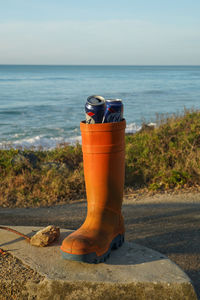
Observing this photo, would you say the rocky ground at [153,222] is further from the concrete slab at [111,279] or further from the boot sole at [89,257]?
the boot sole at [89,257]

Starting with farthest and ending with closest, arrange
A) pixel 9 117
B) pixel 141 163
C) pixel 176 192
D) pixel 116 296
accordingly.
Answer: pixel 9 117 → pixel 141 163 → pixel 176 192 → pixel 116 296

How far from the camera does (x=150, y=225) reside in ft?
13.1

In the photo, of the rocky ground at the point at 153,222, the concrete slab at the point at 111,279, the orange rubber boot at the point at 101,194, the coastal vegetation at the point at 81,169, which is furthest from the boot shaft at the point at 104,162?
the coastal vegetation at the point at 81,169

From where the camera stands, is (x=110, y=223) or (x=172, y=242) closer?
(x=110, y=223)

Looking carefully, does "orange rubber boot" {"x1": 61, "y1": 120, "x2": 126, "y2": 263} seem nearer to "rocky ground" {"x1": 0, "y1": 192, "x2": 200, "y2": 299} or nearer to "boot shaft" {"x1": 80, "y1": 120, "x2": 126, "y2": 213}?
"boot shaft" {"x1": 80, "y1": 120, "x2": 126, "y2": 213}

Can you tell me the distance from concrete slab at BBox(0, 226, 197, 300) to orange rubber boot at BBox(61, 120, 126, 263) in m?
0.09

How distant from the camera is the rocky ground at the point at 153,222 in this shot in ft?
9.78

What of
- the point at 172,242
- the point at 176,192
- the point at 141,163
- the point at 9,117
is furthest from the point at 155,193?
the point at 9,117

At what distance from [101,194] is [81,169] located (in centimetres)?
356

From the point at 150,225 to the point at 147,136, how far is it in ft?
11.2

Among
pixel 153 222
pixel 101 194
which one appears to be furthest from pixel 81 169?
pixel 101 194

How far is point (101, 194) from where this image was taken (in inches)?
102

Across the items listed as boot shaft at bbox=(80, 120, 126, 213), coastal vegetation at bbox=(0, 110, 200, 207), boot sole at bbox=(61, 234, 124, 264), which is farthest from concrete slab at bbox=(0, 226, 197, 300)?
coastal vegetation at bbox=(0, 110, 200, 207)

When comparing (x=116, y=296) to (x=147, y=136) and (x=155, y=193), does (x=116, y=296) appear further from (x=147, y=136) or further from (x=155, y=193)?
→ (x=147, y=136)
